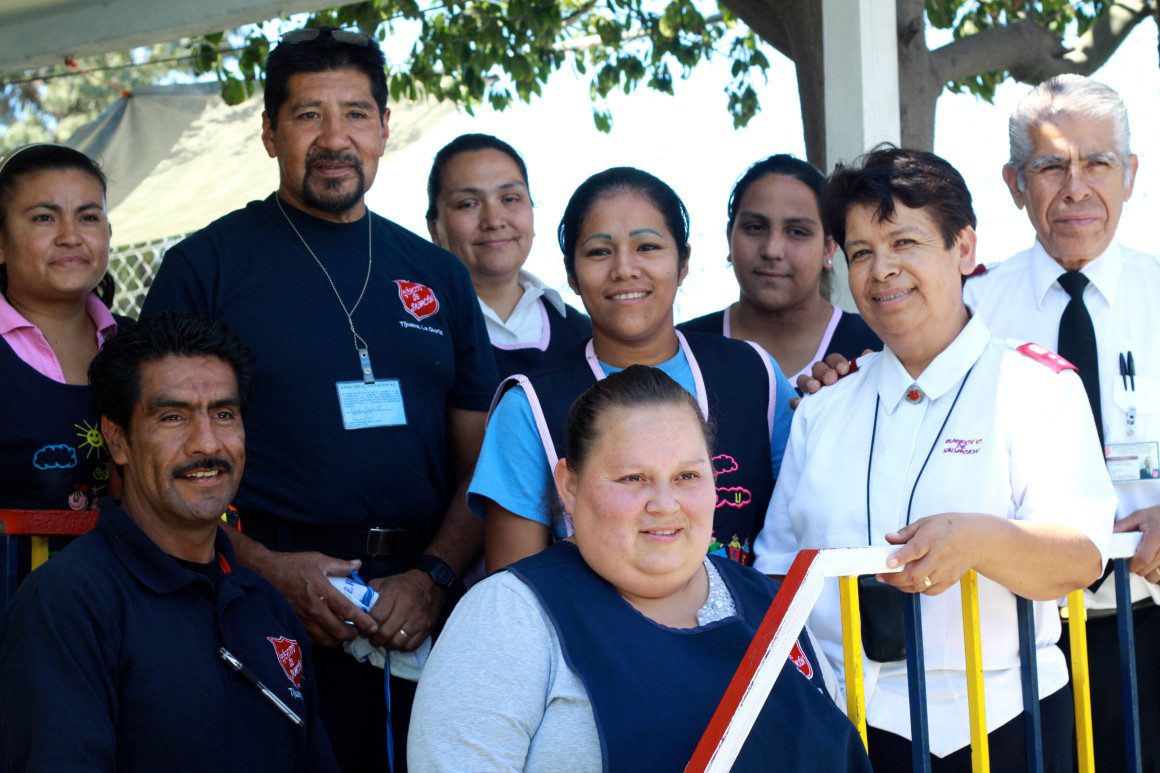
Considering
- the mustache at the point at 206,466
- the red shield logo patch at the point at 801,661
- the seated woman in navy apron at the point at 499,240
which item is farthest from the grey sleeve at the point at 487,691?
the seated woman in navy apron at the point at 499,240

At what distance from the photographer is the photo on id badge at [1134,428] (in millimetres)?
3186

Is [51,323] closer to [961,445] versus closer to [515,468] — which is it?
[515,468]

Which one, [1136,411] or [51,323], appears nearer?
[1136,411]

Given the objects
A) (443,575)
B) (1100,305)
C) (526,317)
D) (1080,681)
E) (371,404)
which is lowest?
(1080,681)

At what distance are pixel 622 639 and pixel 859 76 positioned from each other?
2.86 meters

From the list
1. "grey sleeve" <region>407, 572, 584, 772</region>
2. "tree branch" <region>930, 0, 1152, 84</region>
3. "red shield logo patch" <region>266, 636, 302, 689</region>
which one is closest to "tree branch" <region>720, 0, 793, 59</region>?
"tree branch" <region>930, 0, 1152, 84</region>

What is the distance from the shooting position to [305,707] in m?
3.04

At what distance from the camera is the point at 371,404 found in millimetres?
3494

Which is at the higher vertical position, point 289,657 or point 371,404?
point 371,404

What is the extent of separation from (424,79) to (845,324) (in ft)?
16.6

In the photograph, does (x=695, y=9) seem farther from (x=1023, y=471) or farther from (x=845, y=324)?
(x=1023, y=471)

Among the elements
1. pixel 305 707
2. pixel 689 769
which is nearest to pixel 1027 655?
pixel 689 769

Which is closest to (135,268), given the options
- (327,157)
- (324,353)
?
(327,157)

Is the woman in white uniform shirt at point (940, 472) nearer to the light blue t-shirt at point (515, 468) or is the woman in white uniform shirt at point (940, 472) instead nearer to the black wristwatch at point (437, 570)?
the light blue t-shirt at point (515, 468)
